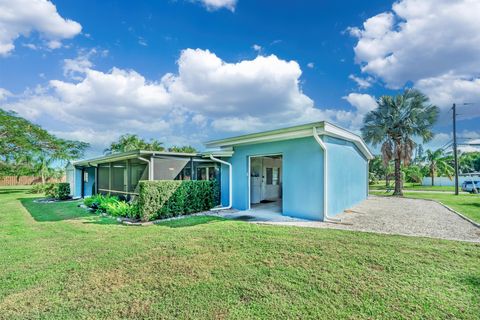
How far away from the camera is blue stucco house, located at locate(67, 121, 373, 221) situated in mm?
8406

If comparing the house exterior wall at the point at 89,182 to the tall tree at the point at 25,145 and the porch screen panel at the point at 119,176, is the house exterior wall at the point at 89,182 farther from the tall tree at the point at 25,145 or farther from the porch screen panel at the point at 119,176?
the tall tree at the point at 25,145

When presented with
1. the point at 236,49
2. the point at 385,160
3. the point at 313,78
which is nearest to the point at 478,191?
the point at 385,160

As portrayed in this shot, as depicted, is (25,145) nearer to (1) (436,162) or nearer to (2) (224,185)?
(2) (224,185)

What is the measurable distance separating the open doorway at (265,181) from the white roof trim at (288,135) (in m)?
1.74

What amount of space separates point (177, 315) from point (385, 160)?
2091 centimetres

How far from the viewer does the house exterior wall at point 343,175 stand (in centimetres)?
886

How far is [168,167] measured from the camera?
10625 mm

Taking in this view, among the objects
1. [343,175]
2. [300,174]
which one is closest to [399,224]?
[343,175]

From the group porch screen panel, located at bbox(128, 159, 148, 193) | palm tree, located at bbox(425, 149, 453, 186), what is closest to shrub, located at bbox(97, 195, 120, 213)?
porch screen panel, located at bbox(128, 159, 148, 193)

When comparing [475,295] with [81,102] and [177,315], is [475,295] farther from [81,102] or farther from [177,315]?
[81,102]

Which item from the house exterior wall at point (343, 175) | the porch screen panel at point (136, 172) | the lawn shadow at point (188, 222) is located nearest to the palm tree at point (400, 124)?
the house exterior wall at point (343, 175)

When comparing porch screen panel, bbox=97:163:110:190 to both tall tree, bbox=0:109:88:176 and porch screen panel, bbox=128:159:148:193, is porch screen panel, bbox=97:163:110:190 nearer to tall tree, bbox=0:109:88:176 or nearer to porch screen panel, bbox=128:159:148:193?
porch screen panel, bbox=128:159:148:193

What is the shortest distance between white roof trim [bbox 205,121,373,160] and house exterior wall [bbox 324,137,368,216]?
352mm

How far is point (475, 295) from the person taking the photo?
10.8 feet
